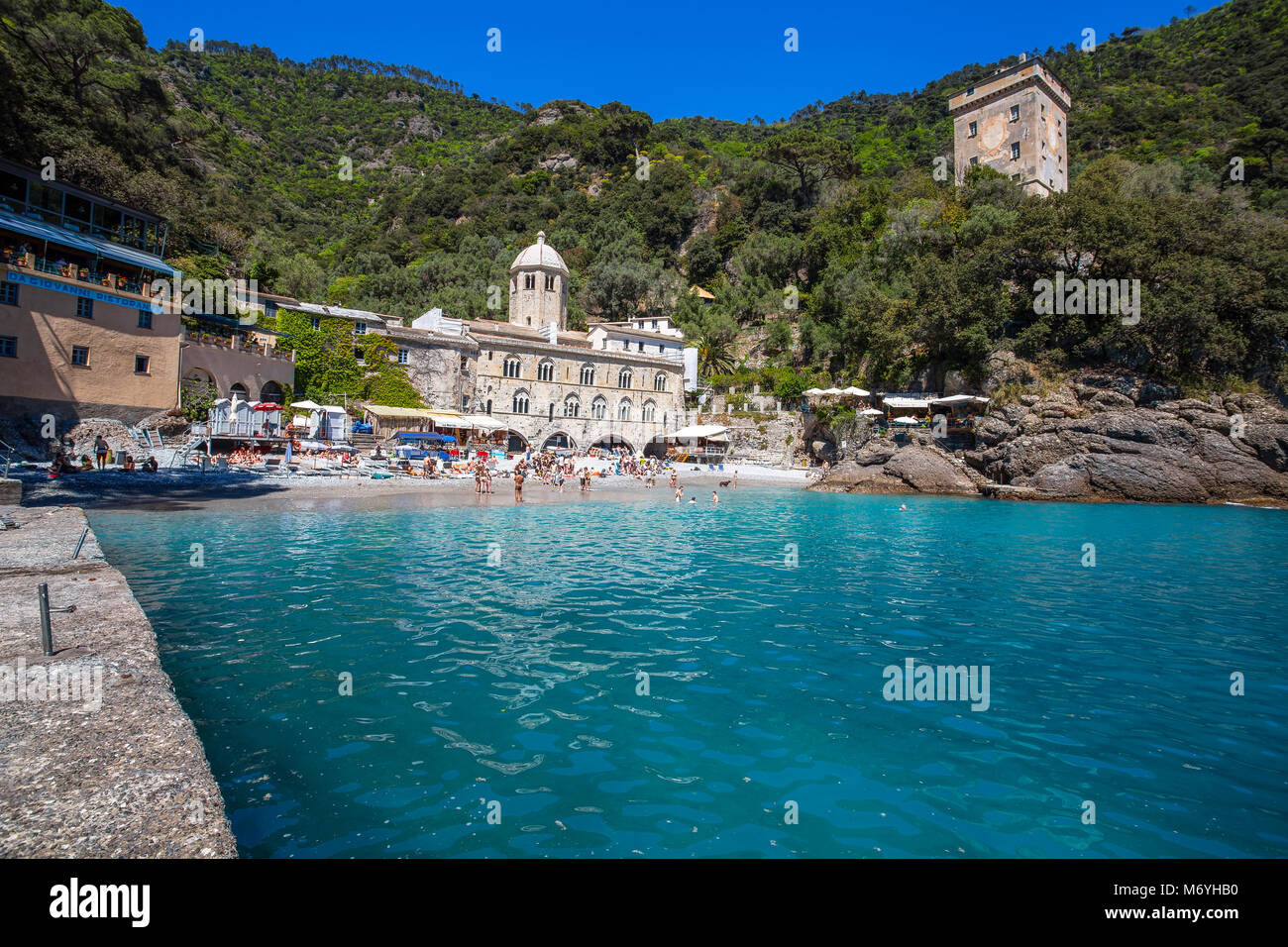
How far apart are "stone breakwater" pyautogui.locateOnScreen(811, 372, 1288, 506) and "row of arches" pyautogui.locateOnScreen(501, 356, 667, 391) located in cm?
2124

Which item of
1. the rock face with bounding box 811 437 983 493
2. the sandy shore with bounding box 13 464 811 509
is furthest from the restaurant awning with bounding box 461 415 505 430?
the rock face with bounding box 811 437 983 493

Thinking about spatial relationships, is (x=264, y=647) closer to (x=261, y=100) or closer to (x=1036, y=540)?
(x=1036, y=540)

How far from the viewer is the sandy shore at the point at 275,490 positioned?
18031mm

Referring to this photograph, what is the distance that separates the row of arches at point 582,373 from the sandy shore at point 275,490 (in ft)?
38.7

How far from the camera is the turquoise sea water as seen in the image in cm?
442

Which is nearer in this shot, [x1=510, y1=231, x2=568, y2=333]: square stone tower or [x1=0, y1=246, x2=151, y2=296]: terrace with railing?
[x1=0, y1=246, x2=151, y2=296]: terrace with railing

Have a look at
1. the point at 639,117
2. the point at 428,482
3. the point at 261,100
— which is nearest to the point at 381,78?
the point at 261,100

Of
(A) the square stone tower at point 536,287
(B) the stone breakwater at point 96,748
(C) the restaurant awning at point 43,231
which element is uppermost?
(A) the square stone tower at point 536,287

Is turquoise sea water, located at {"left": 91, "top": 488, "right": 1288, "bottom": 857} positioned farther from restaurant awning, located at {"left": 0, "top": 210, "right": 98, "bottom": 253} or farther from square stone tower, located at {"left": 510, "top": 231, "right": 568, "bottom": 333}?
square stone tower, located at {"left": 510, "top": 231, "right": 568, "bottom": 333}

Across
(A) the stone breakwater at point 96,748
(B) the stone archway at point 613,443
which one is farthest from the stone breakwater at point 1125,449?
(A) the stone breakwater at point 96,748

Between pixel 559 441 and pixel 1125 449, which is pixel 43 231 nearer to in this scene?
pixel 559 441

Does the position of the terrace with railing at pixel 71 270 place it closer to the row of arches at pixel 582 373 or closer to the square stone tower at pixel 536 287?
the row of arches at pixel 582 373

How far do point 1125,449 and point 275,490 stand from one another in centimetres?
3884

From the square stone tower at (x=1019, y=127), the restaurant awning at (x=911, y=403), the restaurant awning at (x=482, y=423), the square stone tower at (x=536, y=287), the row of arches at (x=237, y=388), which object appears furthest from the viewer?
the square stone tower at (x=1019, y=127)
